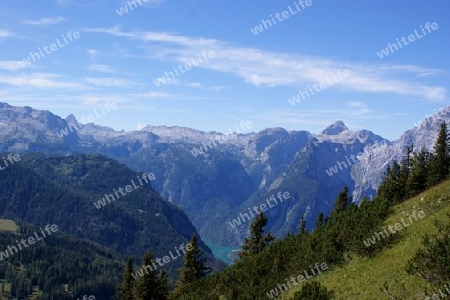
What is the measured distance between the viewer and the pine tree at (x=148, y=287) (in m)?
54.1

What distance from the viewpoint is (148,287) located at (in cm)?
5438

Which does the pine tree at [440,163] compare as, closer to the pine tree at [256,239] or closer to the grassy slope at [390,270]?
the grassy slope at [390,270]

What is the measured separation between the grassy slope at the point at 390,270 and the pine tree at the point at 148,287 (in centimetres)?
2618

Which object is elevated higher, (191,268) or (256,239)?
(191,268)

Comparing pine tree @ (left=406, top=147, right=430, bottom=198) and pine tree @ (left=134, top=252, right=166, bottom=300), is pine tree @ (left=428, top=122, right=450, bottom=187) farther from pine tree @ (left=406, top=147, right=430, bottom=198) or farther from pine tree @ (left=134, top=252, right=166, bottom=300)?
pine tree @ (left=134, top=252, right=166, bottom=300)

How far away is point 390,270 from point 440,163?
35909 mm

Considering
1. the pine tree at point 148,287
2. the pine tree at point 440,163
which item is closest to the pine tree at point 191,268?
the pine tree at point 148,287

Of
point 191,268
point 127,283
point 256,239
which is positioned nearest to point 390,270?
point 191,268

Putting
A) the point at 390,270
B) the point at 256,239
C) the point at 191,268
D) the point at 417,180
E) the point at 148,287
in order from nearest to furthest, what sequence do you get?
the point at 390,270 < the point at 148,287 < the point at 417,180 < the point at 191,268 < the point at 256,239

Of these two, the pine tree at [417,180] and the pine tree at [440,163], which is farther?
the pine tree at [417,180]

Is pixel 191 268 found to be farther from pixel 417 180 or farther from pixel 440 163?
pixel 440 163

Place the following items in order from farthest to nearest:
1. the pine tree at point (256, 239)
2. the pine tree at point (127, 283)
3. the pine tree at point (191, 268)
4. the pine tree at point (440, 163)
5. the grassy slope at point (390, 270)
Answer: the pine tree at point (256, 239) < the pine tree at point (127, 283) < the pine tree at point (191, 268) < the pine tree at point (440, 163) < the grassy slope at point (390, 270)

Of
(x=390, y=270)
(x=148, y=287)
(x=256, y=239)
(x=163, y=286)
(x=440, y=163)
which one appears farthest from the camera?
(x=256, y=239)

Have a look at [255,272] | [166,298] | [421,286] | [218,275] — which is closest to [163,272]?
[166,298]
